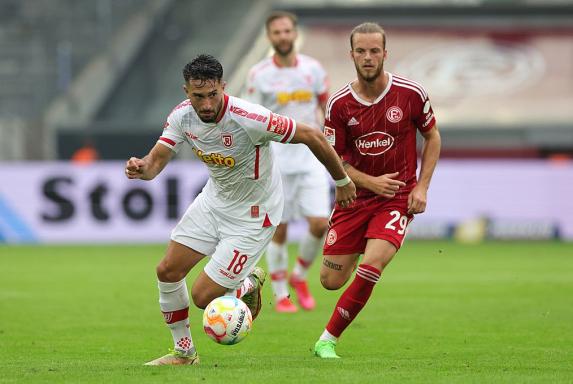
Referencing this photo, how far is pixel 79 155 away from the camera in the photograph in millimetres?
24109

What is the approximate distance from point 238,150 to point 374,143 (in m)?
1.12

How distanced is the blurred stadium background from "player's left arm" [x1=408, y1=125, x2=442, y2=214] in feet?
41.5

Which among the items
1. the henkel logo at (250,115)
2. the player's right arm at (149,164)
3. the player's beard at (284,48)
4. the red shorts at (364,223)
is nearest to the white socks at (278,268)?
the player's beard at (284,48)

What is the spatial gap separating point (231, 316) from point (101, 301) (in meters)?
5.32

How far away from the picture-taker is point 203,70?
7.55 meters

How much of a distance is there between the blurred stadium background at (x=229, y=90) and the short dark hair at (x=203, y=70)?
13461mm

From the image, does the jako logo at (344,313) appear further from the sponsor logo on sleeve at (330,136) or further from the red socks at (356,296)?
the sponsor logo on sleeve at (330,136)

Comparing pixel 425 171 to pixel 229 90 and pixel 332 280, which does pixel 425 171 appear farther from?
pixel 229 90

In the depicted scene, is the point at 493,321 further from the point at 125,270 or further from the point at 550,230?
the point at 550,230

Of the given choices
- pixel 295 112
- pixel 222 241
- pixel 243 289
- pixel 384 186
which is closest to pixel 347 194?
pixel 384 186

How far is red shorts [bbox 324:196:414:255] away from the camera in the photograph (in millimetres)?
8555

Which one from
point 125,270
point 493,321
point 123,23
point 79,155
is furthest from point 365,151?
point 123,23

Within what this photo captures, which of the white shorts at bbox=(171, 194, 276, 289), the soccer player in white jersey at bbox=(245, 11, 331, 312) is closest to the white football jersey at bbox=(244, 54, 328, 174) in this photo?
the soccer player in white jersey at bbox=(245, 11, 331, 312)

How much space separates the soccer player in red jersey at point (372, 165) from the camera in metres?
8.38
